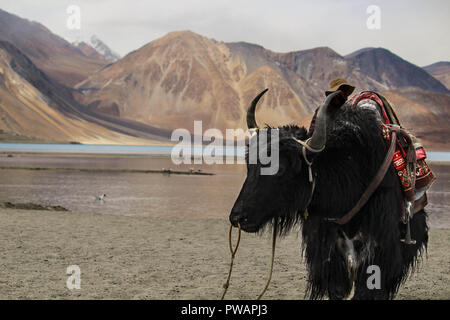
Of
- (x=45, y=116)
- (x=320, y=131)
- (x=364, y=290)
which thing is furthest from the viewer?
(x=45, y=116)

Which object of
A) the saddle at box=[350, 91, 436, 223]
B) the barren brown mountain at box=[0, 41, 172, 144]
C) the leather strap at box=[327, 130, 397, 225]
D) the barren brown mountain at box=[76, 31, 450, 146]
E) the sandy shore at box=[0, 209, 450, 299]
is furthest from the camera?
the barren brown mountain at box=[76, 31, 450, 146]

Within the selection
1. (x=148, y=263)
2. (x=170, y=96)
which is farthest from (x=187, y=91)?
(x=148, y=263)

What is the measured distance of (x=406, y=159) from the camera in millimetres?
3406

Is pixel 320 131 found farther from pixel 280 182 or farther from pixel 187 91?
pixel 187 91

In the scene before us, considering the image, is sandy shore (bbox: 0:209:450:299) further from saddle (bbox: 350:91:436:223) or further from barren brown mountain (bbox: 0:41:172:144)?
barren brown mountain (bbox: 0:41:172:144)

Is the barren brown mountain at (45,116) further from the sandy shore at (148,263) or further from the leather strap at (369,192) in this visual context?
the leather strap at (369,192)

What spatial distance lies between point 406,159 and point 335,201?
0.69 m

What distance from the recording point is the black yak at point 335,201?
291 cm

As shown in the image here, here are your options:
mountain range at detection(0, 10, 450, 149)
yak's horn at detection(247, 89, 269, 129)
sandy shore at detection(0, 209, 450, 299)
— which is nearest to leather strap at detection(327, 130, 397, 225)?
yak's horn at detection(247, 89, 269, 129)

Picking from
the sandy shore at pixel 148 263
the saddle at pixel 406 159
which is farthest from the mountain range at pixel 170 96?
the saddle at pixel 406 159

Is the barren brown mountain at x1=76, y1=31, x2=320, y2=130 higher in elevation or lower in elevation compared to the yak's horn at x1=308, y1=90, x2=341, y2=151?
higher

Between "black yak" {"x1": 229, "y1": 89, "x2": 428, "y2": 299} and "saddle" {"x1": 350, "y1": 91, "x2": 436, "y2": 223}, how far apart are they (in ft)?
0.24

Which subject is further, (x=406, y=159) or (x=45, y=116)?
(x=45, y=116)

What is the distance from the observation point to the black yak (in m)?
2.91
